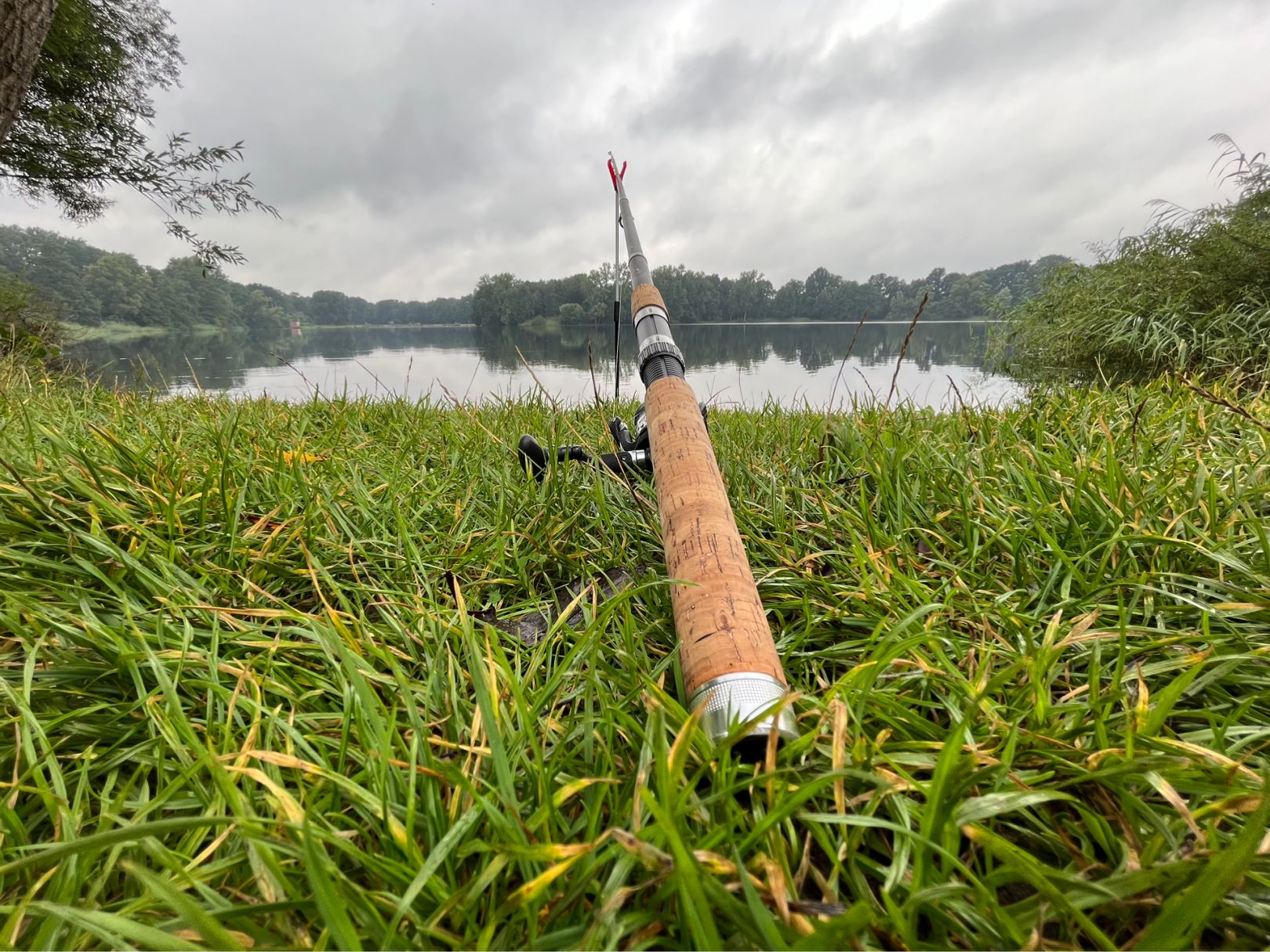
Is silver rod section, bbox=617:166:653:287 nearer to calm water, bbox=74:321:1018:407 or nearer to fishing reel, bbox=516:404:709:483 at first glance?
calm water, bbox=74:321:1018:407

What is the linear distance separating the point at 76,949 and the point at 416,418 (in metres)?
2.68

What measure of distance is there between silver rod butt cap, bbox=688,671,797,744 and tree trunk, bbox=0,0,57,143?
16.2 ft

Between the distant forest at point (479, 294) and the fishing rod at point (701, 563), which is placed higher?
the distant forest at point (479, 294)

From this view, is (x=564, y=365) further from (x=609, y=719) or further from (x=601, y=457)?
(x=609, y=719)

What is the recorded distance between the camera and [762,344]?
83.3 ft

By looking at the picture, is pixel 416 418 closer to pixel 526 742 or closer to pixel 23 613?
pixel 23 613

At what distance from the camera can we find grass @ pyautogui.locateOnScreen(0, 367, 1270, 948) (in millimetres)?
542

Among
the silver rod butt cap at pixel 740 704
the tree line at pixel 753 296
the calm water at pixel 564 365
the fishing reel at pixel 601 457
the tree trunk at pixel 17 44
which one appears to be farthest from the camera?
the tree line at pixel 753 296

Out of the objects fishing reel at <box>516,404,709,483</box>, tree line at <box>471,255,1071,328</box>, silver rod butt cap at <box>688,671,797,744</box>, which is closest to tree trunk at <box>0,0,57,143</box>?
fishing reel at <box>516,404,709,483</box>

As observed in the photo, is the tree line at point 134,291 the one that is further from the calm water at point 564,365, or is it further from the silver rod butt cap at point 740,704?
the silver rod butt cap at point 740,704

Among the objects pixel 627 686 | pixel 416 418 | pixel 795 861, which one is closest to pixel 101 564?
pixel 627 686

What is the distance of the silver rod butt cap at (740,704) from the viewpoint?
711 mm

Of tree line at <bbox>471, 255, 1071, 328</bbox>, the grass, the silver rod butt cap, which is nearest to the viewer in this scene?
the grass

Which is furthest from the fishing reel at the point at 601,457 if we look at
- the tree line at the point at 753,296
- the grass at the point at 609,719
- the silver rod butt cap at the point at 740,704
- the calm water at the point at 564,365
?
the tree line at the point at 753,296
